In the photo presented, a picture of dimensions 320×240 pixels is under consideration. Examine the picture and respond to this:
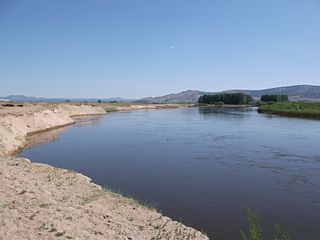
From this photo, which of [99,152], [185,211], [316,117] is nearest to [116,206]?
[185,211]

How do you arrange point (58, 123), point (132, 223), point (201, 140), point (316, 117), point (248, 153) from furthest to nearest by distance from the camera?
point (316, 117) < point (58, 123) < point (201, 140) < point (248, 153) < point (132, 223)

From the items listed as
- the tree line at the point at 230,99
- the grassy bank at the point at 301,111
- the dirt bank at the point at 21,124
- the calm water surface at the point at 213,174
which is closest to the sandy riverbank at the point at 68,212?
the calm water surface at the point at 213,174

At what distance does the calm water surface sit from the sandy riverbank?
172 cm

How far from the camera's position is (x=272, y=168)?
64.0 ft

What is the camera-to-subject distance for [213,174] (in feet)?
59.2

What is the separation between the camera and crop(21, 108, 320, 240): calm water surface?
38.7 feet

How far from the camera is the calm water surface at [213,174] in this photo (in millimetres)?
11781

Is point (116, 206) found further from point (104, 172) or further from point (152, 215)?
point (104, 172)

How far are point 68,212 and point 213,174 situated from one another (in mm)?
10676

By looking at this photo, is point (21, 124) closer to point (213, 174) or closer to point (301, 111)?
point (213, 174)

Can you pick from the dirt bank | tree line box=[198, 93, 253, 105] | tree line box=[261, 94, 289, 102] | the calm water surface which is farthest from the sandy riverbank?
tree line box=[261, 94, 289, 102]

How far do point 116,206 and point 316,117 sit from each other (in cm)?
5562

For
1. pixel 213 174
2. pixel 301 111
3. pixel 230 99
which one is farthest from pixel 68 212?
pixel 230 99

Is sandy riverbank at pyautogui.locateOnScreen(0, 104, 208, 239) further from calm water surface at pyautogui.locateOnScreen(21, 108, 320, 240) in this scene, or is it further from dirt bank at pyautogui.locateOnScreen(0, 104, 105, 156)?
dirt bank at pyautogui.locateOnScreen(0, 104, 105, 156)
